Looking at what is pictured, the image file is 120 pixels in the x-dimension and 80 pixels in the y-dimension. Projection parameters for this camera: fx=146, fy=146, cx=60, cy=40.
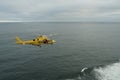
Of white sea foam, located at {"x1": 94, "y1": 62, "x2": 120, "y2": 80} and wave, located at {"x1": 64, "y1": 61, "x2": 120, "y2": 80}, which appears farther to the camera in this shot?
wave, located at {"x1": 64, "y1": 61, "x2": 120, "y2": 80}

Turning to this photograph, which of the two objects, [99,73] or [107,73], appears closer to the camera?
[107,73]

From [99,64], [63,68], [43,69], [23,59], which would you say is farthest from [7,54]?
[99,64]

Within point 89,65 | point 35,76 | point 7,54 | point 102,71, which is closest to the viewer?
point 35,76

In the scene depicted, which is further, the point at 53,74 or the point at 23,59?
the point at 23,59

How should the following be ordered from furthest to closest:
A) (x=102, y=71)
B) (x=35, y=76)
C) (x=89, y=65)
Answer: (x=89, y=65) < (x=102, y=71) < (x=35, y=76)

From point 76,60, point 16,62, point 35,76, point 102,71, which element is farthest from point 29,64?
point 102,71

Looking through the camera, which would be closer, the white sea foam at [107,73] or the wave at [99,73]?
the white sea foam at [107,73]

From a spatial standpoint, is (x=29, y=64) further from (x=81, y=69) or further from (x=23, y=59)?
(x=81, y=69)
